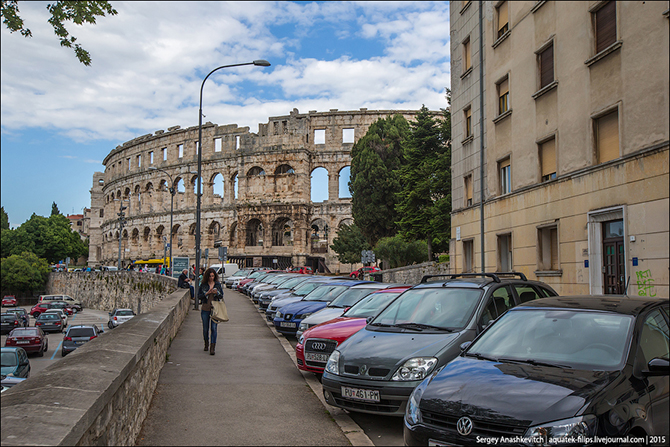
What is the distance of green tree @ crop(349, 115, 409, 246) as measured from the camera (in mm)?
44656

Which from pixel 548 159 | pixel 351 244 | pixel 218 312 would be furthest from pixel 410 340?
pixel 351 244

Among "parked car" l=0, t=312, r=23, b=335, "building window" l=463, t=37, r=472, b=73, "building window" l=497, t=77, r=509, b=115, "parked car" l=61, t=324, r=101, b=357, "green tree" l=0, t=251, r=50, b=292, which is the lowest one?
"parked car" l=0, t=312, r=23, b=335

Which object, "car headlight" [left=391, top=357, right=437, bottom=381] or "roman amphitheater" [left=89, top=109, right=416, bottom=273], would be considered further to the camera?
"roman amphitheater" [left=89, top=109, right=416, bottom=273]

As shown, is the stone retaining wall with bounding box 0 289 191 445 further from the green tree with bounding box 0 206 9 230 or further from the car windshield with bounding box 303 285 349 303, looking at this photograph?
the green tree with bounding box 0 206 9 230

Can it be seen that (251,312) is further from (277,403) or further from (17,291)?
(17,291)

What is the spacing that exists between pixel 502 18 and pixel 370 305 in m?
14.7

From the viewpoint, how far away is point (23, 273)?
80.8 m

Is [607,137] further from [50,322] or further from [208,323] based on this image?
[50,322]

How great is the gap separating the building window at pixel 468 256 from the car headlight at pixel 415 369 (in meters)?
17.3

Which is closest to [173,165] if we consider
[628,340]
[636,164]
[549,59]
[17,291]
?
[17,291]

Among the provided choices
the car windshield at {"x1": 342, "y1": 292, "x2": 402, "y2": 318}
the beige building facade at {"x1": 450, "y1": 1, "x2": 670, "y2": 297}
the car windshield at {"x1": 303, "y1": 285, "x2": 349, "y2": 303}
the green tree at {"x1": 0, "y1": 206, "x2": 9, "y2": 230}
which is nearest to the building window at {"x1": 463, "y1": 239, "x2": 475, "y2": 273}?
the beige building facade at {"x1": 450, "y1": 1, "x2": 670, "y2": 297}

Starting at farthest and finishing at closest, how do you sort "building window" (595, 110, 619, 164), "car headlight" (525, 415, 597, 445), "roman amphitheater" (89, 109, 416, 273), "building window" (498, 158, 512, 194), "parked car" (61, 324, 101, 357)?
"roman amphitheater" (89, 109, 416, 273), "parked car" (61, 324, 101, 357), "building window" (498, 158, 512, 194), "building window" (595, 110, 619, 164), "car headlight" (525, 415, 597, 445)

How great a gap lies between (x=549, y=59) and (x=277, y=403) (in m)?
14.3

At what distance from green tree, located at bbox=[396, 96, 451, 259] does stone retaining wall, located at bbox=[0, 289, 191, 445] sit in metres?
28.3
